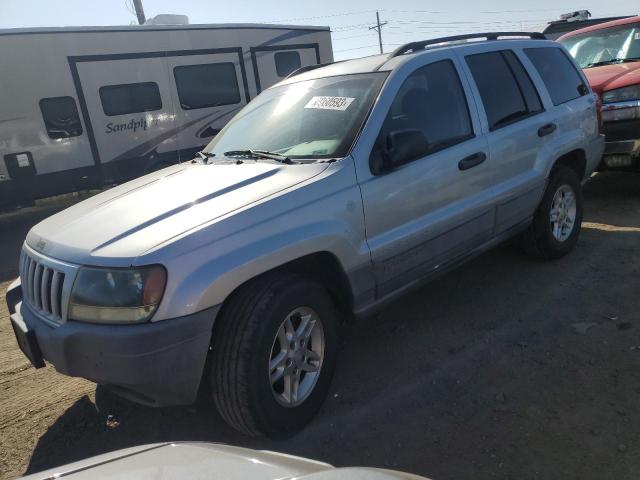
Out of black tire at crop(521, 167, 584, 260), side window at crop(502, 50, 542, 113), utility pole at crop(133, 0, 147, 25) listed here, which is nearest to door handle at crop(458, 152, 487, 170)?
side window at crop(502, 50, 542, 113)

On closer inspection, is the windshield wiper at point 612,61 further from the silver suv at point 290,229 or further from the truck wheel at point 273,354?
the truck wheel at point 273,354

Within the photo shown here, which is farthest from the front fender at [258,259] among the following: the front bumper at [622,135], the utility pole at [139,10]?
the utility pole at [139,10]

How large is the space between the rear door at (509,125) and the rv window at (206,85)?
713 cm

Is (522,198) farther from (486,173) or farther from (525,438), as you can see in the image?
(525,438)

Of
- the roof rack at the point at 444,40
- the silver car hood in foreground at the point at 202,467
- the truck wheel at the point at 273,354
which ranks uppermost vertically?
the roof rack at the point at 444,40

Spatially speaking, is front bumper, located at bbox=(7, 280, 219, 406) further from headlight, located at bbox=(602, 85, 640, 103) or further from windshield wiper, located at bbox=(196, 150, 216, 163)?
headlight, located at bbox=(602, 85, 640, 103)

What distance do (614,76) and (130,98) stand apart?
299 inches

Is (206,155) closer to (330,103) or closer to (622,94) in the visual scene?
(330,103)

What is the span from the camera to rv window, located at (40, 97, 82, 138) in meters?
8.76

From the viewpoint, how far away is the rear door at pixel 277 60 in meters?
10.8

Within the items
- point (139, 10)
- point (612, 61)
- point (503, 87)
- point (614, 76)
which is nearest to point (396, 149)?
point (503, 87)

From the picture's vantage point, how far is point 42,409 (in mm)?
3217

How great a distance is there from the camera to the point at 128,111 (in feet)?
31.0

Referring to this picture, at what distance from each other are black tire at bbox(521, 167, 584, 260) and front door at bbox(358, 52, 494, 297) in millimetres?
858
